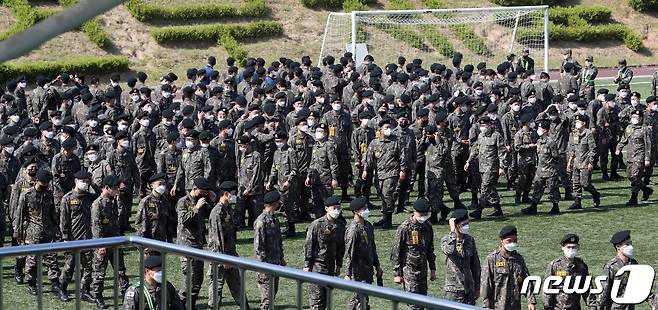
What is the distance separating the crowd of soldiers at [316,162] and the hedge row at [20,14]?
29.7 ft

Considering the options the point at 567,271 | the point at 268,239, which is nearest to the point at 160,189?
the point at 268,239

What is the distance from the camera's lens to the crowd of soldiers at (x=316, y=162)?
12812 millimetres

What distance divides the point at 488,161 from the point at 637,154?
8.76ft

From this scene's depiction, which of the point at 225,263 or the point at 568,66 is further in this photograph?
the point at 568,66

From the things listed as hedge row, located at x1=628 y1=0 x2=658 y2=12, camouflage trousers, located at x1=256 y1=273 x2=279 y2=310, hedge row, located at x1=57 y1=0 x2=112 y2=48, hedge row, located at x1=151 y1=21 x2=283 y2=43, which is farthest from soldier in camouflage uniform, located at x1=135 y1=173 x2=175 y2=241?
hedge row, located at x1=628 y1=0 x2=658 y2=12

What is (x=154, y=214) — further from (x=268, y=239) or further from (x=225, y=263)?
(x=225, y=263)

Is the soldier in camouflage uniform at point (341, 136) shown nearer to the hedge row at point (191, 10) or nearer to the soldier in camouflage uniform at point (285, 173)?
the soldier in camouflage uniform at point (285, 173)

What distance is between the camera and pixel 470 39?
35.8m

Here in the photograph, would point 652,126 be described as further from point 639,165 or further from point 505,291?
point 505,291

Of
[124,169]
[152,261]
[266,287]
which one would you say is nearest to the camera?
[266,287]

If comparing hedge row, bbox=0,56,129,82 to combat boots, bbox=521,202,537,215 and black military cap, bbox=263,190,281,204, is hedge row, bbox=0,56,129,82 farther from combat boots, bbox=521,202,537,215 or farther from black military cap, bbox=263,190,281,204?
black military cap, bbox=263,190,281,204

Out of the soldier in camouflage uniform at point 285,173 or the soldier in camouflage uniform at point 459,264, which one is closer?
the soldier in camouflage uniform at point 459,264

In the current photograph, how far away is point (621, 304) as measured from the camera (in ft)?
38.0

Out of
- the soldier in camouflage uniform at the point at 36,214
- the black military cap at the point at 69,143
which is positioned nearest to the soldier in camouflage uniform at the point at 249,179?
the black military cap at the point at 69,143
